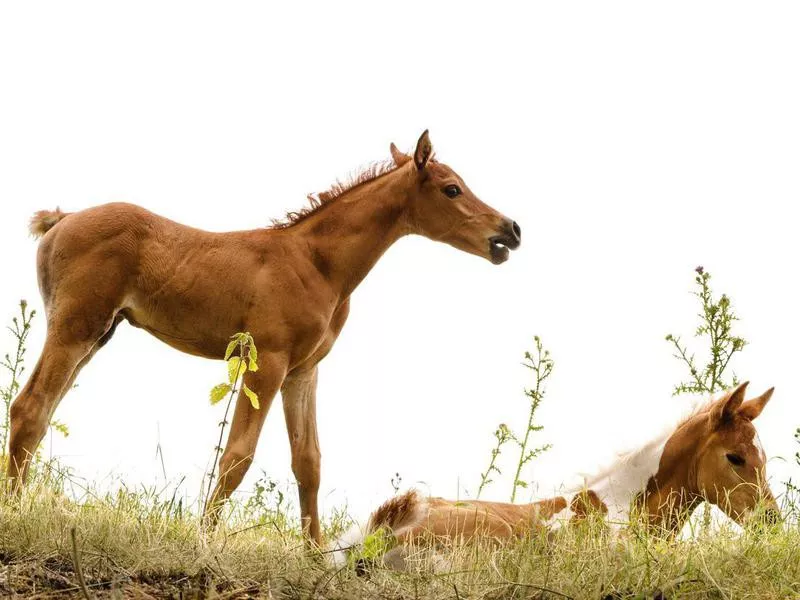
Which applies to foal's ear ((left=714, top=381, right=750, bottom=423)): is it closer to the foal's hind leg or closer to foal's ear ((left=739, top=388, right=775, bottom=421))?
foal's ear ((left=739, top=388, right=775, bottom=421))

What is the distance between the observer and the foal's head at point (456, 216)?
6.83 m

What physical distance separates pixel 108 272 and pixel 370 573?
9.30 ft

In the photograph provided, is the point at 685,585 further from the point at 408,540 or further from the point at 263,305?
the point at 263,305

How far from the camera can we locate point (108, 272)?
21.5ft

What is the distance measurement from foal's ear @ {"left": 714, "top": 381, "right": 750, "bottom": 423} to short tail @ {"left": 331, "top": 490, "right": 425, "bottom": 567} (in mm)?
1927

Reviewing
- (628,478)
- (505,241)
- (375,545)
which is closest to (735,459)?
(628,478)

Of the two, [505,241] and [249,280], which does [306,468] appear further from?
[505,241]

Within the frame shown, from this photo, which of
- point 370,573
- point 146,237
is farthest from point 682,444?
point 146,237

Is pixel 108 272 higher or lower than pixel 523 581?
higher

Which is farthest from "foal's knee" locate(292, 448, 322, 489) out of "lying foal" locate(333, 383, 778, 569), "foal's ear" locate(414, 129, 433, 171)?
"foal's ear" locate(414, 129, 433, 171)

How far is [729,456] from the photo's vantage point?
604 centimetres

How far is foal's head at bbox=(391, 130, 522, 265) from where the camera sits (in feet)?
22.4

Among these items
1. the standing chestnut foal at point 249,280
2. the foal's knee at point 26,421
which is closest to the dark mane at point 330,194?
the standing chestnut foal at point 249,280

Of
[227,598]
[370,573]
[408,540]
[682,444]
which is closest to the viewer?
[227,598]
